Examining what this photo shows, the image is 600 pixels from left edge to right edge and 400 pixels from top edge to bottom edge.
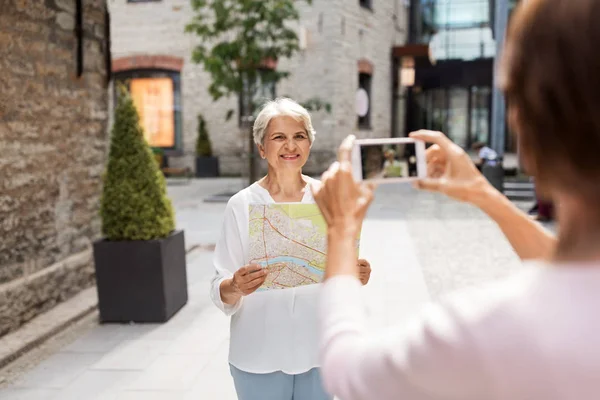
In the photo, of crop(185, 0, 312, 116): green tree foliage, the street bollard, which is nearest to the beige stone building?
crop(185, 0, 312, 116): green tree foliage

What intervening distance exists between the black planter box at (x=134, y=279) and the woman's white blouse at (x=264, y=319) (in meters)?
2.74

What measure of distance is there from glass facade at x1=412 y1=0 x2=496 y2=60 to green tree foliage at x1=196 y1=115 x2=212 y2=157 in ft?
31.7

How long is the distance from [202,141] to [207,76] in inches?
66.6

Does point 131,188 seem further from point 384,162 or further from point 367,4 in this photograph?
point 367,4

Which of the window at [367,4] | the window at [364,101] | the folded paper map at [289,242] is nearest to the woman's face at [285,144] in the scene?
the folded paper map at [289,242]

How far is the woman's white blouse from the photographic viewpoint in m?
1.93

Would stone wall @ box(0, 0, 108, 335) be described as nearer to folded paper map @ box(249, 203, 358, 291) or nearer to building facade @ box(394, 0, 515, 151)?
folded paper map @ box(249, 203, 358, 291)

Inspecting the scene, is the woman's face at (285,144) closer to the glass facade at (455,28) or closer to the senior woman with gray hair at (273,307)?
the senior woman with gray hair at (273,307)

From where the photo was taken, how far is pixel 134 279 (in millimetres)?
4645

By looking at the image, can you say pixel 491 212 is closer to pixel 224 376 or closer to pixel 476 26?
pixel 224 376

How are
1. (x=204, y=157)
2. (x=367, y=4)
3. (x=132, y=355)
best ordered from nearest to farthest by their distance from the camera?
(x=132, y=355) → (x=204, y=157) → (x=367, y=4)

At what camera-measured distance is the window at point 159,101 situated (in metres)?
16.3

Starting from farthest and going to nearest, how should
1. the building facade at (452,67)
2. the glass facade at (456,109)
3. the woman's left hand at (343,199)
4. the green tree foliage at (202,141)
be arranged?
the glass facade at (456,109) < the building facade at (452,67) < the green tree foliage at (202,141) < the woman's left hand at (343,199)

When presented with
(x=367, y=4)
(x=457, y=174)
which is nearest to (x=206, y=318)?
(x=457, y=174)
